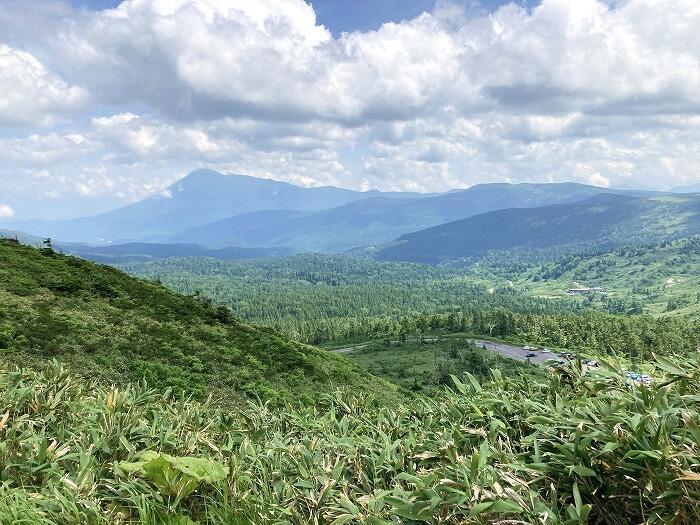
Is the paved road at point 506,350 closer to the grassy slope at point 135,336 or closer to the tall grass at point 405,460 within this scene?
the grassy slope at point 135,336

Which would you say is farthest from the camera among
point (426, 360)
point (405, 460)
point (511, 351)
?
point (511, 351)

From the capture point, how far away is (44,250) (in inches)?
1973

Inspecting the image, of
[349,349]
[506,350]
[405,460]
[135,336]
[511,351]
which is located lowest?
[511,351]

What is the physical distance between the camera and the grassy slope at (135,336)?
3089cm

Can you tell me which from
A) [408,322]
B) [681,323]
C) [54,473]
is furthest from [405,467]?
[681,323]

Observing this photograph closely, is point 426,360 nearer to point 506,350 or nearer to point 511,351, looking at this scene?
point 506,350

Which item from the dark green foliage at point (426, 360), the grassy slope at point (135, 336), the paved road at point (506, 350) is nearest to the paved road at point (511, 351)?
the paved road at point (506, 350)

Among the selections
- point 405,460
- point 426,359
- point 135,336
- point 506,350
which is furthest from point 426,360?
point 405,460

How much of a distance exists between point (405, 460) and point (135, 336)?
125 feet

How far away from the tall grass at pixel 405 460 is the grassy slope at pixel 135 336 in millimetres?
23097

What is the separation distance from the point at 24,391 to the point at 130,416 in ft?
4.69

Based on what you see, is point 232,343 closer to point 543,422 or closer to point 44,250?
point 44,250

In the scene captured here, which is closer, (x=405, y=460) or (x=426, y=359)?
(x=405, y=460)

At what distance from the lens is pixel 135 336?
125 feet
